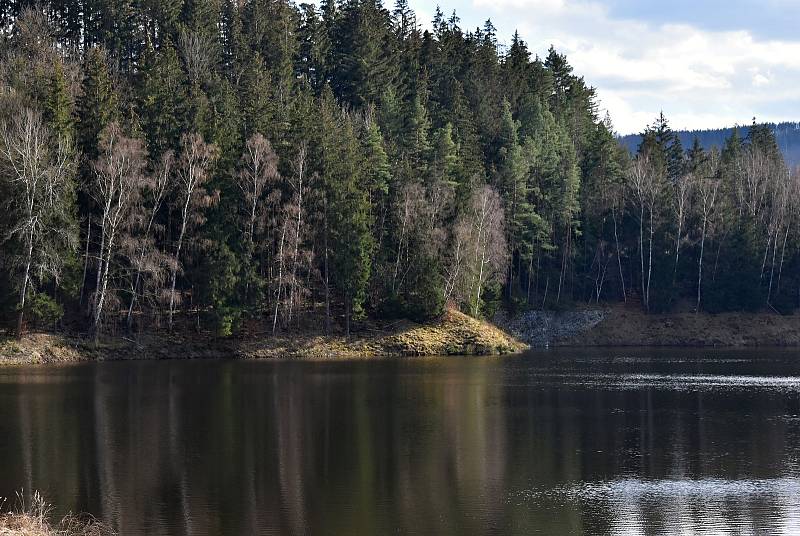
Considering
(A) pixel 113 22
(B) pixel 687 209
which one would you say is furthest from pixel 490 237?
(A) pixel 113 22

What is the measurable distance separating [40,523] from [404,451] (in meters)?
15.2

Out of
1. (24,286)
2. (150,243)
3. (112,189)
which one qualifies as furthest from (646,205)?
(24,286)

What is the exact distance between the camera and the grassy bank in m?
65.2

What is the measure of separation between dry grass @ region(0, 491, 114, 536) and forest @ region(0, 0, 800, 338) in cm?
4237

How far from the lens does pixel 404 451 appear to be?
3425cm

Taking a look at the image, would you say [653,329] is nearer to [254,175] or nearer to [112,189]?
[254,175]

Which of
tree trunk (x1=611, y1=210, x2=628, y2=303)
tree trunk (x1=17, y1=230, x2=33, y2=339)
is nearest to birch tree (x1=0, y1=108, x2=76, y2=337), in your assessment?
tree trunk (x1=17, y1=230, x2=33, y2=339)

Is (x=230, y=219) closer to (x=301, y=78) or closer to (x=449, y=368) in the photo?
(x=449, y=368)

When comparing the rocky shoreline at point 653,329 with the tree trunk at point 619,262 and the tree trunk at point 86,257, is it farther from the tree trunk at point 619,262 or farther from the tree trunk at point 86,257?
the tree trunk at point 86,257

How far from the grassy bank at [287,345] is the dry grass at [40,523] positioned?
4058 cm

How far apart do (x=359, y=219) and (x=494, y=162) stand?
27981 mm

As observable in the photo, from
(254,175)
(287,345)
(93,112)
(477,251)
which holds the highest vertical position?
(93,112)

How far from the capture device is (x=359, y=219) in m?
76.7

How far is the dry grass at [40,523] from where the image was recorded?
68.4 feet
